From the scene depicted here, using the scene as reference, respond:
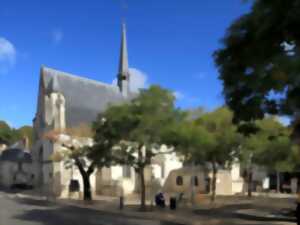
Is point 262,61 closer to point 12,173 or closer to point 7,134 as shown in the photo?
point 12,173

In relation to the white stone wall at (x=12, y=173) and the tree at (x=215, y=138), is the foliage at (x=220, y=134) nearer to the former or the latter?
the tree at (x=215, y=138)

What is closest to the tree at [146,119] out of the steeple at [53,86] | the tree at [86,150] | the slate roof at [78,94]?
the tree at [86,150]

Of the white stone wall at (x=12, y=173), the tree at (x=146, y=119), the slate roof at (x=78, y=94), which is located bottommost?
the white stone wall at (x=12, y=173)

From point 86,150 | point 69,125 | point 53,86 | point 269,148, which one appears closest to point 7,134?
point 53,86

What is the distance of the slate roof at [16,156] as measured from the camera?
249ft

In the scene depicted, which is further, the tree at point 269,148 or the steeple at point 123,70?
the steeple at point 123,70

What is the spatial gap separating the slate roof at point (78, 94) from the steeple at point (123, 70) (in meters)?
4.59

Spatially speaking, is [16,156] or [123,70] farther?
[16,156]

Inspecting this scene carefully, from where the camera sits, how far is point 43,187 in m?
54.2

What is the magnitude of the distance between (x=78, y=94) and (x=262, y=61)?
53.3m

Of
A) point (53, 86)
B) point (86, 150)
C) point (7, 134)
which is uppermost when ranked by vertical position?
point (53, 86)

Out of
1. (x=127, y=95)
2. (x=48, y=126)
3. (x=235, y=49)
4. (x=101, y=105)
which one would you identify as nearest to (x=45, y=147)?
(x=48, y=126)

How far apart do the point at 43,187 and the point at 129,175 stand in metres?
10.9

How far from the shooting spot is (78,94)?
61969mm
